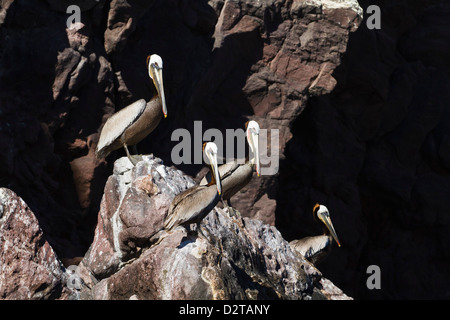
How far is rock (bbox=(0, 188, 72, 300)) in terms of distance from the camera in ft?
23.5

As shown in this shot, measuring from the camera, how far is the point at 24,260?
7.25 m

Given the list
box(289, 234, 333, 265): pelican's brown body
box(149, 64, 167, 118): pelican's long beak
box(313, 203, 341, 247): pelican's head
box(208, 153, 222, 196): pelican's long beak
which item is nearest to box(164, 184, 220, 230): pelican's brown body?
box(208, 153, 222, 196): pelican's long beak

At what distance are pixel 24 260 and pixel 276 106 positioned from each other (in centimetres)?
766

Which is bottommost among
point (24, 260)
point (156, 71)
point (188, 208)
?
point (24, 260)

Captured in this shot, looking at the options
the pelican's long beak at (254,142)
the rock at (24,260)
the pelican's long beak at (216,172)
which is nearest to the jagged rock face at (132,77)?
the pelican's long beak at (254,142)

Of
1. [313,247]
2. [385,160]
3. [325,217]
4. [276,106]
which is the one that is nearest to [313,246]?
[313,247]

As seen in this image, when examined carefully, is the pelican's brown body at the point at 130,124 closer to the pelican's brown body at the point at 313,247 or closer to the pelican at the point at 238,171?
the pelican at the point at 238,171

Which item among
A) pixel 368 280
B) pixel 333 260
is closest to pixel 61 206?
pixel 333 260

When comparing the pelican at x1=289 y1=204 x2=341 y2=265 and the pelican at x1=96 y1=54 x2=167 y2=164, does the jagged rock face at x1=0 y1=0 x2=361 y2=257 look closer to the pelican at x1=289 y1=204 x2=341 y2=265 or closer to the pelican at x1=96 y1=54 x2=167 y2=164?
the pelican at x1=96 y1=54 x2=167 y2=164

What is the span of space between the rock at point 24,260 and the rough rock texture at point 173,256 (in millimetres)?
416

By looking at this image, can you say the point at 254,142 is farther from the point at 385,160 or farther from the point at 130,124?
the point at 385,160

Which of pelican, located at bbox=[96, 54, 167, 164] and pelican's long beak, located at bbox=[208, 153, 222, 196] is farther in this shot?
pelican, located at bbox=[96, 54, 167, 164]

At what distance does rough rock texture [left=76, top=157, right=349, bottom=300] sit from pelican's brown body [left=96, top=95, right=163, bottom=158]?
68cm

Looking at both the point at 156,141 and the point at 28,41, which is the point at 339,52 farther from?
the point at 28,41
